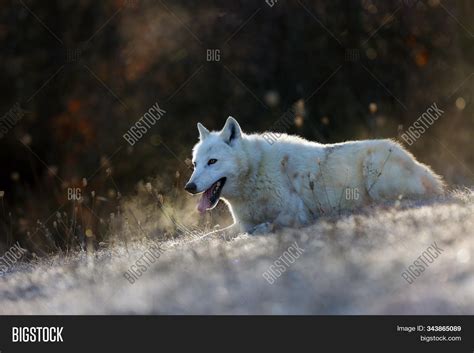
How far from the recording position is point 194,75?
16.7 meters

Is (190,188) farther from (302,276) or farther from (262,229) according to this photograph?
(302,276)

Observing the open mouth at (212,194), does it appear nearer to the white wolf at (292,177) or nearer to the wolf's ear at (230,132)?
the white wolf at (292,177)

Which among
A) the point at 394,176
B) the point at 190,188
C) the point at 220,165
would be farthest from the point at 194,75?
the point at 190,188

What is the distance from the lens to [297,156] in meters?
7.65

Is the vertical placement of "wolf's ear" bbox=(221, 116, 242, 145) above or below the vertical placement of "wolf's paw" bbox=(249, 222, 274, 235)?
above

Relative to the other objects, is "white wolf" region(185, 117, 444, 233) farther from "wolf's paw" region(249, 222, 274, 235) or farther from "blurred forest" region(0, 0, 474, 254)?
"blurred forest" region(0, 0, 474, 254)

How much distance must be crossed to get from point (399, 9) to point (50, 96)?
9043mm

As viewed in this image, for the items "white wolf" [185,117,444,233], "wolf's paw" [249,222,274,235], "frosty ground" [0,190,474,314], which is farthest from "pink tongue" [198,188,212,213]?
"wolf's paw" [249,222,274,235]

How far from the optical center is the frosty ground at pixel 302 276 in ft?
13.9

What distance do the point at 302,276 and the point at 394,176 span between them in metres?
3.41

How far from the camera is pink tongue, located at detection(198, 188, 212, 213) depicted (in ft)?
23.4

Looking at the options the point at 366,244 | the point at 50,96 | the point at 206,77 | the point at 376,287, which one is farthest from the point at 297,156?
the point at 50,96

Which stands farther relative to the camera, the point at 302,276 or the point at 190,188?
the point at 190,188

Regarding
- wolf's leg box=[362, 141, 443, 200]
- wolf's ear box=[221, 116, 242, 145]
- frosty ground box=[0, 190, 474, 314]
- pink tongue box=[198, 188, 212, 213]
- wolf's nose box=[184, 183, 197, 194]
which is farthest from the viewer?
wolf's leg box=[362, 141, 443, 200]
